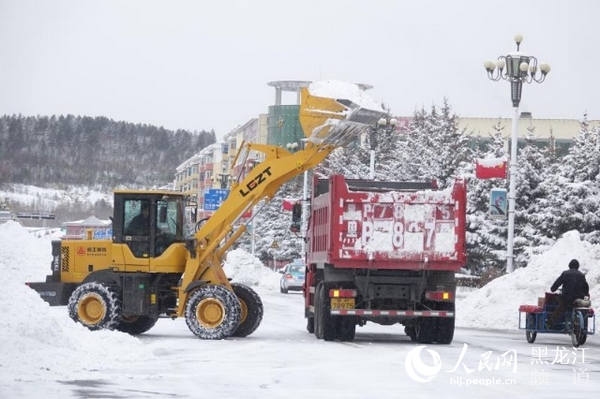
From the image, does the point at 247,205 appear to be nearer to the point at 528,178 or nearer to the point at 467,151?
the point at 528,178

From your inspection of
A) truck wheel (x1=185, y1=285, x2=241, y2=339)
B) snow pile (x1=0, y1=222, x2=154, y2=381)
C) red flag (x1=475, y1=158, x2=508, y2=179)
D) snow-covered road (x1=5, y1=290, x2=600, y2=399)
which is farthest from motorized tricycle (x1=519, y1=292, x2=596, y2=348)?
red flag (x1=475, y1=158, x2=508, y2=179)

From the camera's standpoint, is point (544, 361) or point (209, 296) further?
point (209, 296)

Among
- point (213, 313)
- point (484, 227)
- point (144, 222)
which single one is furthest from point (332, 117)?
point (484, 227)

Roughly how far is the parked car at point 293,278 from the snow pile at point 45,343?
Result: 135 ft

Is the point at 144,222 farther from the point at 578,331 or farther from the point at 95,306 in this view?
the point at 578,331

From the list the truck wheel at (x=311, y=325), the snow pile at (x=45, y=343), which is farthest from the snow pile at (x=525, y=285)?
the snow pile at (x=45, y=343)

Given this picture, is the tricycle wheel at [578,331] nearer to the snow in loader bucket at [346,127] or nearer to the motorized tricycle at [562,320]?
the motorized tricycle at [562,320]

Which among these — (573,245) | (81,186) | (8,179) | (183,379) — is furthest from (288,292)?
(183,379)

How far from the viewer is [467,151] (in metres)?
74.8

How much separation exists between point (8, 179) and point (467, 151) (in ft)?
164

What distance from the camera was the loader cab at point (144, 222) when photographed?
2628 centimetres

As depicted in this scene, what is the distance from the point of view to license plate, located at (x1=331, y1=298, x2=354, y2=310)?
81.3 ft

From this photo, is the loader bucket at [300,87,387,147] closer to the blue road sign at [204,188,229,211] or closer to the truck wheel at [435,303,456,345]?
the truck wheel at [435,303,456,345]

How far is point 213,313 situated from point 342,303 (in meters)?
2.44
